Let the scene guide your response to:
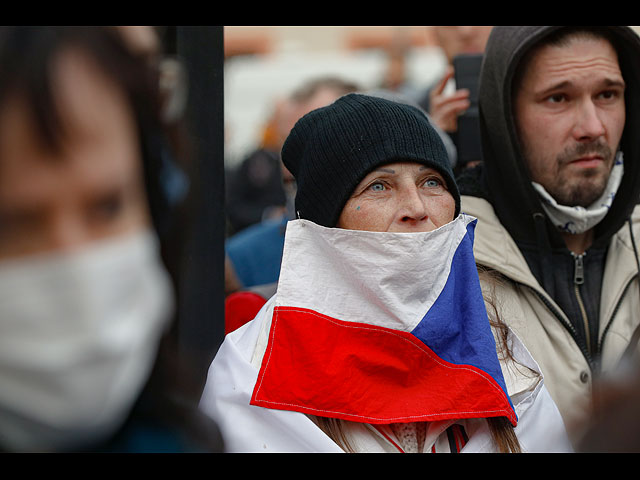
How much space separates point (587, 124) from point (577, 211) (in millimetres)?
329

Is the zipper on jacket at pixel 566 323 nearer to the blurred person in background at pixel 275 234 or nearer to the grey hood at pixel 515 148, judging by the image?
the grey hood at pixel 515 148

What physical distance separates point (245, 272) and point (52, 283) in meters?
3.04

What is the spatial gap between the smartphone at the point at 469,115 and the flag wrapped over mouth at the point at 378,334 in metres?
1.23

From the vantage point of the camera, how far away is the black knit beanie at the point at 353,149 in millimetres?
2307

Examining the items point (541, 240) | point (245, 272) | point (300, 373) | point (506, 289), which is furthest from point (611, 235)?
point (245, 272)

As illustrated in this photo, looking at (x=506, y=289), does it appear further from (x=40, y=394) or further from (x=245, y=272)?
(x=40, y=394)

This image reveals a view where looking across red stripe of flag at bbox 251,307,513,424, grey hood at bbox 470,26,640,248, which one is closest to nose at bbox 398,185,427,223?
red stripe of flag at bbox 251,307,513,424

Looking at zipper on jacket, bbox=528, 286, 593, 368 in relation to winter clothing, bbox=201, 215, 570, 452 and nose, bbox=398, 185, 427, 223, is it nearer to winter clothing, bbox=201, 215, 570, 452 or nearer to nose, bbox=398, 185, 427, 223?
winter clothing, bbox=201, 215, 570, 452

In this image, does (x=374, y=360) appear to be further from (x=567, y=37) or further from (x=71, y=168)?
(x=567, y=37)

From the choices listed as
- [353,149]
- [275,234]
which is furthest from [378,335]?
[275,234]

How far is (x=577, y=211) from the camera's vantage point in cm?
291

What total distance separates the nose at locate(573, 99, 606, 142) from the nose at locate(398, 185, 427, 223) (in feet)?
3.22

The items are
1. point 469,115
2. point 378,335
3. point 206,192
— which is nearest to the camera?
point 378,335

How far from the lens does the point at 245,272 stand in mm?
3986
